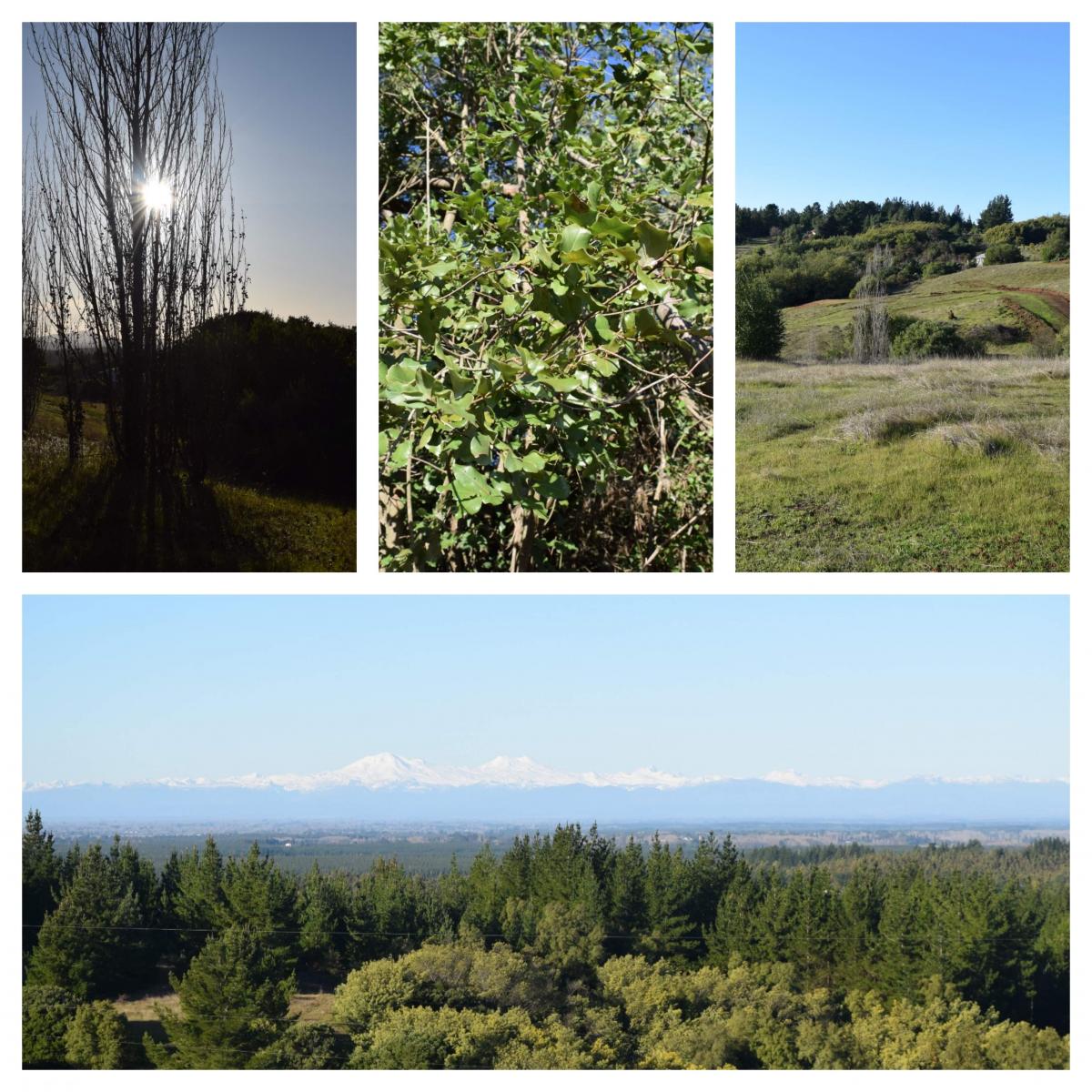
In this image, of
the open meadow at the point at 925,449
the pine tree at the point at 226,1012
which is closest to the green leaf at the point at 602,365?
the open meadow at the point at 925,449

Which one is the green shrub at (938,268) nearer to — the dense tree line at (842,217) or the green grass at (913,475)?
the dense tree line at (842,217)

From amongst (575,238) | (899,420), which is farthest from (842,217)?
(575,238)

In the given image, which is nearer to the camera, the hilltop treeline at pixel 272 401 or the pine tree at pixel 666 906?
the hilltop treeline at pixel 272 401

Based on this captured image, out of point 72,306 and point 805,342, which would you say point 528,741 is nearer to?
point 805,342

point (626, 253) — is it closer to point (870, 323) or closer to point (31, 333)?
point (870, 323)
